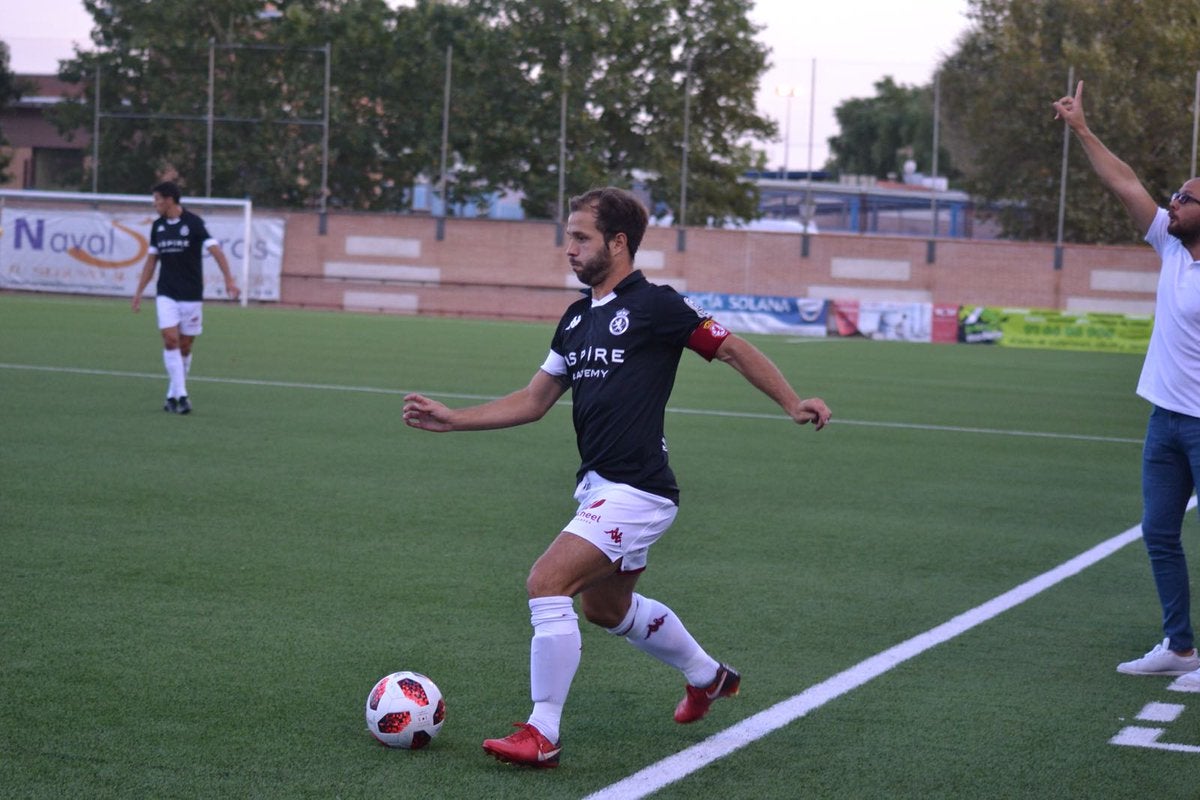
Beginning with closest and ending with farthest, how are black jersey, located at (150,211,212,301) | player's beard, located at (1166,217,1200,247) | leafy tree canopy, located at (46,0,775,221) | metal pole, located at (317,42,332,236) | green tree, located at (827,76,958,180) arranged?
player's beard, located at (1166,217,1200,247) < black jersey, located at (150,211,212,301) < metal pole, located at (317,42,332,236) < leafy tree canopy, located at (46,0,775,221) < green tree, located at (827,76,958,180)

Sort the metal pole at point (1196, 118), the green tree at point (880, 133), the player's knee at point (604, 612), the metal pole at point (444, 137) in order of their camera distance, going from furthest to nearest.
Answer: the green tree at point (880, 133) → the metal pole at point (444, 137) → the metal pole at point (1196, 118) → the player's knee at point (604, 612)

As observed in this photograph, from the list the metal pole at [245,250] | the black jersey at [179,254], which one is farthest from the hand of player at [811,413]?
the metal pole at [245,250]

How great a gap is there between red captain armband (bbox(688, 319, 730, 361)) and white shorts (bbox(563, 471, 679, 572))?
1.72 feet

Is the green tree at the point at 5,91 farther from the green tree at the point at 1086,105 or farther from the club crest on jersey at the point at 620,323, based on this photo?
the club crest on jersey at the point at 620,323

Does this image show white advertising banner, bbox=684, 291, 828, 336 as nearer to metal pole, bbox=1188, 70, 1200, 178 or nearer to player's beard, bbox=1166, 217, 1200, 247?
metal pole, bbox=1188, 70, 1200, 178

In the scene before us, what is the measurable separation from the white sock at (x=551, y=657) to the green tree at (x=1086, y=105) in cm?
4394

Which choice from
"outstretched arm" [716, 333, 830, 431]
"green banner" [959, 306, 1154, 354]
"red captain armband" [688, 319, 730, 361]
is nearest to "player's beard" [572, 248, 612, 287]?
"red captain armband" [688, 319, 730, 361]

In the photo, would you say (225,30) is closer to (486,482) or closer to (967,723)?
(486,482)

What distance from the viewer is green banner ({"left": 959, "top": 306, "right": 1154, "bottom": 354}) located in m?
37.6

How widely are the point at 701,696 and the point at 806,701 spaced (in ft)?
1.97

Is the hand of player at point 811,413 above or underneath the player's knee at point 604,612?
above

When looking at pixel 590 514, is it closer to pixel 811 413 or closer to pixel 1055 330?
pixel 811 413

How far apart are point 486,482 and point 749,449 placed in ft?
11.5

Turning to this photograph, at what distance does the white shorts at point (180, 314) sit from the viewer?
1500 centimetres
